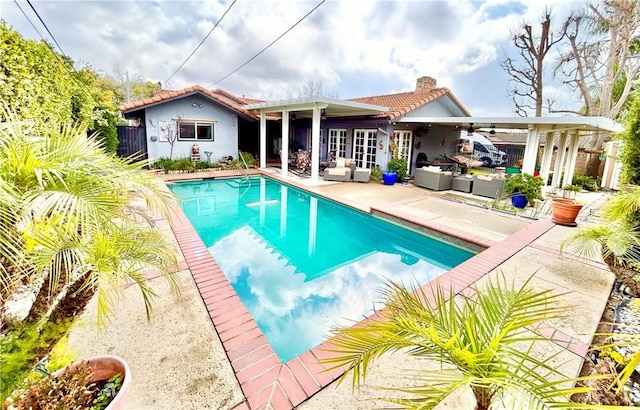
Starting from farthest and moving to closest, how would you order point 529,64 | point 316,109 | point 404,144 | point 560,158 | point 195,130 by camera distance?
1. point 529,64
2. point 195,130
3. point 404,144
4. point 560,158
5. point 316,109

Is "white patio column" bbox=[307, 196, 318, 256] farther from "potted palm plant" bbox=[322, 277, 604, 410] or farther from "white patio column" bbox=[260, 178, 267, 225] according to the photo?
"potted palm plant" bbox=[322, 277, 604, 410]

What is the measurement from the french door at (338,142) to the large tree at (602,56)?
40.9ft

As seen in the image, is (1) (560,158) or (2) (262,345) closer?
(2) (262,345)

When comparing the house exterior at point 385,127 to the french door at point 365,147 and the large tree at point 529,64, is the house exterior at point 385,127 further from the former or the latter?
the large tree at point 529,64

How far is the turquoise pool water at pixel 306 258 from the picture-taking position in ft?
14.1

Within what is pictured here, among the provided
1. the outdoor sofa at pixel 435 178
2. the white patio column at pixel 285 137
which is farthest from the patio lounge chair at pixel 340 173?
the outdoor sofa at pixel 435 178

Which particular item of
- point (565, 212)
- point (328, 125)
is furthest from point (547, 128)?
point (328, 125)

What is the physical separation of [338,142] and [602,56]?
1484cm

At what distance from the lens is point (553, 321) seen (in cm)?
348

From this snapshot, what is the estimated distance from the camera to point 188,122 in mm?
14844

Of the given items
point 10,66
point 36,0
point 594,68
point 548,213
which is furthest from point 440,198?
point 594,68

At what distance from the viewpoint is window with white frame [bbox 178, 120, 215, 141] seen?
48.5ft

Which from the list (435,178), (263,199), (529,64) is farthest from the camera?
(529,64)

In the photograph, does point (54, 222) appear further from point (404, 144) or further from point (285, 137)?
point (404, 144)
